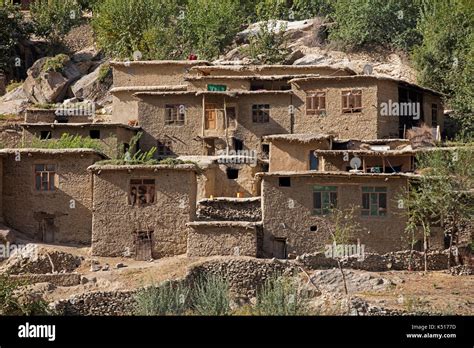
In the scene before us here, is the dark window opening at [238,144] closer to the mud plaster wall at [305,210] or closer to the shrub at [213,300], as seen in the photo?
the mud plaster wall at [305,210]

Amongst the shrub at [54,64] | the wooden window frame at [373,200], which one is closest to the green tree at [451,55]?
→ the wooden window frame at [373,200]

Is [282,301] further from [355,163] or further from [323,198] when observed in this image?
[355,163]

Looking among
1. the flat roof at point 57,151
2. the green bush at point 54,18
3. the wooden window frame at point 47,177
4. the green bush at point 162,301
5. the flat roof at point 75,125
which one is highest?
the green bush at point 54,18

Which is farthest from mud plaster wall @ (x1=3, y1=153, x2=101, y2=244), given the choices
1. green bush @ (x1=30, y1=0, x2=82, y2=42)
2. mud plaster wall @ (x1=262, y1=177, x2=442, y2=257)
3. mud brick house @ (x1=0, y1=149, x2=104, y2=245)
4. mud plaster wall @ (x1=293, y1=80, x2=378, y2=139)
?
green bush @ (x1=30, y1=0, x2=82, y2=42)

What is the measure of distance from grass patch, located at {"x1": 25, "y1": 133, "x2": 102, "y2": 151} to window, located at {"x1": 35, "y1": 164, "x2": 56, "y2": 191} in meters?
1.99

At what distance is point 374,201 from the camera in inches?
1356

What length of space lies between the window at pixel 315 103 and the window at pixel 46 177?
34.3ft

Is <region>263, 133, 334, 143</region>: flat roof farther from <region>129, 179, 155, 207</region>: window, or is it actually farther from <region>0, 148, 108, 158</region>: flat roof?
<region>0, 148, 108, 158</region>: flat roof

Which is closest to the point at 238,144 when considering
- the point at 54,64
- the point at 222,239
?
the point at 222,239

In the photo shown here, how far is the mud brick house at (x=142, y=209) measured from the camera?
35031mm

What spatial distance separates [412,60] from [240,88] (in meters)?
9.62

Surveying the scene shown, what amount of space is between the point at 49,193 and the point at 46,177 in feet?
1.86

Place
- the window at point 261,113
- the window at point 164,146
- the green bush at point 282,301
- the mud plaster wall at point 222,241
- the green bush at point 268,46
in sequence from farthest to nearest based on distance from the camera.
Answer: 1. the green bush at point 268,46
2. the window at point 164,146
3. the window at point 261,113
4. the mud plaster wall at point 222,241
5. the green bush at point 282,301

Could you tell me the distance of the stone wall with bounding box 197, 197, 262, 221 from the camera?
35938 millimetres
